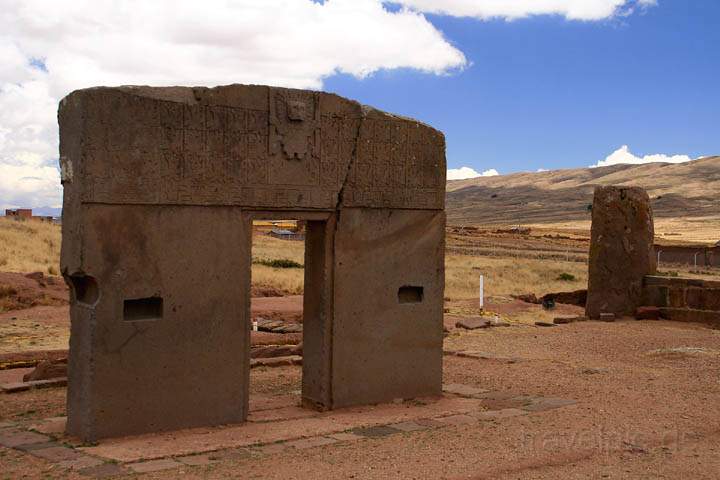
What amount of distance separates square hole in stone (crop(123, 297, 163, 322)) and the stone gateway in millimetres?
17

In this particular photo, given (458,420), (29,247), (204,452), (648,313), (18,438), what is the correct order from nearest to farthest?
(204,452) → (18,438) → (458,420) → (648,313) → (29,247)

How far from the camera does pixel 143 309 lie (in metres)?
7.88

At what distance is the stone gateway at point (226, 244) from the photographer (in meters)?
7.53

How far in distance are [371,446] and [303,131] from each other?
318 centimetres

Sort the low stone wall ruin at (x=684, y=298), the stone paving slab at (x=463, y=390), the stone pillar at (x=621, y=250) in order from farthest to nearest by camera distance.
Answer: the stone pillar at (x=621, y=250), the low stone wall ruin at (x=684, y=298), the stone paving slab at (x=463, y=390)

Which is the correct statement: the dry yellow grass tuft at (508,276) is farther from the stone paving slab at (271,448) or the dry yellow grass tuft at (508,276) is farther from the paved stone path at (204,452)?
the stone paving slab at (271,448)

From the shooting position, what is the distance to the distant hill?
8981 cm

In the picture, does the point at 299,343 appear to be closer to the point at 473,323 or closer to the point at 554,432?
the point at 473,323

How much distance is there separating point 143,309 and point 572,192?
109 metres

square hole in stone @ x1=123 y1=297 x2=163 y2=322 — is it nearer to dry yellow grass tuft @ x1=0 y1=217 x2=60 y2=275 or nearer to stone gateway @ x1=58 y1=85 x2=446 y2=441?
stone gateway @ x1=58 y1=85 x2=446 y2=441

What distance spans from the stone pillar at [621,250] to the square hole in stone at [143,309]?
1220cm

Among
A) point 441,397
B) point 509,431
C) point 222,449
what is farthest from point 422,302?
point 222,449

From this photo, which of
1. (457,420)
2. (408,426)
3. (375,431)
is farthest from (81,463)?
(457,420)

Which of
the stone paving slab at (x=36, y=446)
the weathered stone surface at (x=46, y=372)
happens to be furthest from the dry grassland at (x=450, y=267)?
the stone paving slab at (x=36, y=446)
